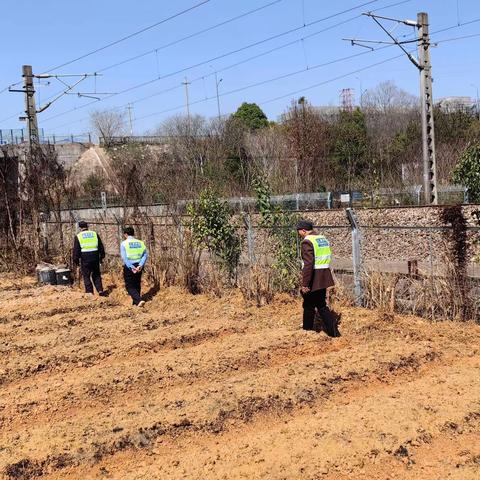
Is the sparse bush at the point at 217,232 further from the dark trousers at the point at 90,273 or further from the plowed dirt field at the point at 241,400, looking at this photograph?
the plowed dirt field at the point at 241,400

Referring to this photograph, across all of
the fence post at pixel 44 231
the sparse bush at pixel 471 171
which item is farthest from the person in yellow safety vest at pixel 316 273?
the sparse bush at pixel 471 171

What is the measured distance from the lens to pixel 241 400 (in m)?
5.72

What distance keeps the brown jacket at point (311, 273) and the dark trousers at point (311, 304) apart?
101 millimetres

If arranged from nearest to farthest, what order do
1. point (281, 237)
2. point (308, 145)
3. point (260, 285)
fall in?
point (260, 285) < point (281, 237) < point (308, 145)

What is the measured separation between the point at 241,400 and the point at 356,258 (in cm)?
438

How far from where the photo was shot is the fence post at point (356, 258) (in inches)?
370

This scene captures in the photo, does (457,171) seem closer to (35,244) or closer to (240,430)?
(35,244)

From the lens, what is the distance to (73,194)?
18.2m

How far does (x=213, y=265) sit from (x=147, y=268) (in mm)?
2092

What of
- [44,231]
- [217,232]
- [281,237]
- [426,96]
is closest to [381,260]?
[281,237]

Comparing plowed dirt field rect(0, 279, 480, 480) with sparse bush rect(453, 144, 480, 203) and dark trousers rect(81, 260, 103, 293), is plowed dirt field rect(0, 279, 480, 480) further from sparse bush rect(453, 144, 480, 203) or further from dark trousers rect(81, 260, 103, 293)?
sparse bush rect(453, 144, 480, 203)

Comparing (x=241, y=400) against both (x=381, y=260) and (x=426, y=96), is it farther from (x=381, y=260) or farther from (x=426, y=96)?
(x=426, y=96)

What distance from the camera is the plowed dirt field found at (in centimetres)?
464

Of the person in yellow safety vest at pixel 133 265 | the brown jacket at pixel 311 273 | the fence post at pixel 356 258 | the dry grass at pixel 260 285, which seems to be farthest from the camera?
the person in yellow safety vest at pixel 133 265
